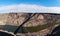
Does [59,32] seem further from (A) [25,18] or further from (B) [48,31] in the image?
(A) [25,18]

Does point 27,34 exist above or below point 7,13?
below

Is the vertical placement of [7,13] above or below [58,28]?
above

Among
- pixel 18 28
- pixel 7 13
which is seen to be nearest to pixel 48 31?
pixel 18 28

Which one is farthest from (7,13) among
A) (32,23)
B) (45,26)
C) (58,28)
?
(58,28)

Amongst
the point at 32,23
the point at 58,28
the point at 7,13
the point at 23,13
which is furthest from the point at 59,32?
the point at 7,13

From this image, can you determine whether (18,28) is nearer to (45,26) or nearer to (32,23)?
(32,23)

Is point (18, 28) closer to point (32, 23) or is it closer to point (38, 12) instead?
Answer: point (32, 23)

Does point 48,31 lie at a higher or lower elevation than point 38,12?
lower
